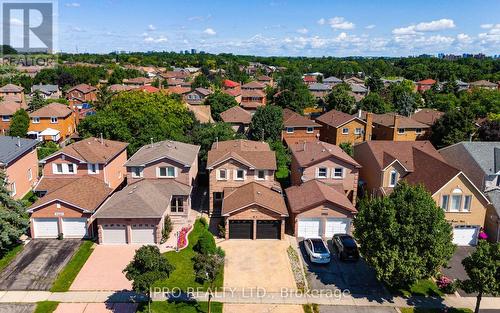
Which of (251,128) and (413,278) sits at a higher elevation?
(251,128)

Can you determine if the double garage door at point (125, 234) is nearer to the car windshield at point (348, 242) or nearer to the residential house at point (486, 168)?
the car windshield at point (348, 242)

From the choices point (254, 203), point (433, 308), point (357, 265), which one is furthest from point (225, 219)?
point (433, 308)

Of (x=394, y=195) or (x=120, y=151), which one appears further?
(x=120, y=151)

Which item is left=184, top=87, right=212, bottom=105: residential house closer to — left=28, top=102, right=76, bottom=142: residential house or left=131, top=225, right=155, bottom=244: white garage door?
left=28, top=102, right=76, bottom=142: residential house

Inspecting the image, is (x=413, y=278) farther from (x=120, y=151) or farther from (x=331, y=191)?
(x=120, y=151)

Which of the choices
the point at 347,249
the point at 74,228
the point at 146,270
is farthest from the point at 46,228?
the point at 347,249

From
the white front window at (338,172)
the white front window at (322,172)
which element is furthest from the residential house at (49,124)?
the white front window at (338,172)
